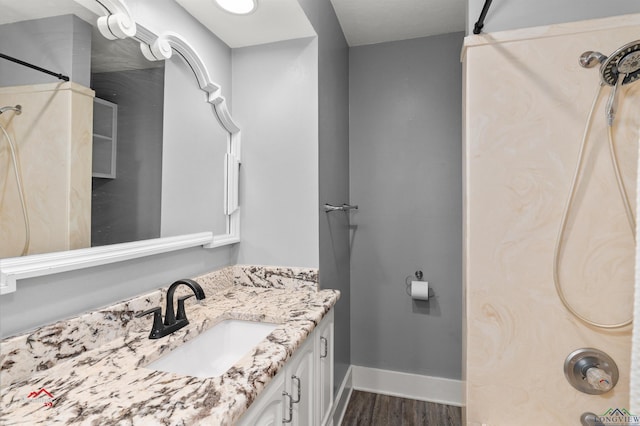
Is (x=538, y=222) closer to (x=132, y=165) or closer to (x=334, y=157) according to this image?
(x=334, y=157)

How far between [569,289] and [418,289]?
41.5 inches

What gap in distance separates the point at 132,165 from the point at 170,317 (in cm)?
57

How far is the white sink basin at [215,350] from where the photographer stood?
1091 mm

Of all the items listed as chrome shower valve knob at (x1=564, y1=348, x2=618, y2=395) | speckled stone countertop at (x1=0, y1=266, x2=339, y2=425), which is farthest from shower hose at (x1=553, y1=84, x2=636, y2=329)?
speckled stone countertop at (x1=0, y1=266, x2=339, y2=425)

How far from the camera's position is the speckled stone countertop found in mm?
685

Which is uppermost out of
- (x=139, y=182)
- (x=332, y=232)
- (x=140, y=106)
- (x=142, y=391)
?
(x=140, y=106)

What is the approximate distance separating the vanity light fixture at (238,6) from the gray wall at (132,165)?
1.39 feet

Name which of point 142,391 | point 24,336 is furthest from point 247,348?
point 24,336

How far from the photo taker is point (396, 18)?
2.12 metres

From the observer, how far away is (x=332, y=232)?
1.99 metres

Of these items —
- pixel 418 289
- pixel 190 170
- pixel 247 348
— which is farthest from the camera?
pixel 418 289

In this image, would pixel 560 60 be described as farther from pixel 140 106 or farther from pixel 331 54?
pixel 140 106

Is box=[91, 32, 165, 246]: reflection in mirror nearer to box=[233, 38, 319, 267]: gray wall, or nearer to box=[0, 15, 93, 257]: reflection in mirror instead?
box=[0, 15, 93, 257]: reflection in mirror

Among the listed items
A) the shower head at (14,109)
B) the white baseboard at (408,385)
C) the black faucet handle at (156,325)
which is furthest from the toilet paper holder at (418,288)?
the shower head at (14,109)
